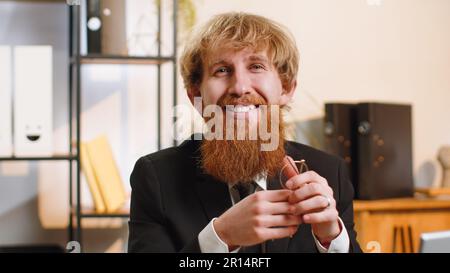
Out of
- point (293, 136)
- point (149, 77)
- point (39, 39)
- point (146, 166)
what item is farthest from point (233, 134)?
point (39, 39)

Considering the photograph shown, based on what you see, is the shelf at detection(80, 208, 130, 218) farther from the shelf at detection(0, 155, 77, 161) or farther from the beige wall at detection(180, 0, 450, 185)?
the beige wall at detection(180, 0, 450, 185)

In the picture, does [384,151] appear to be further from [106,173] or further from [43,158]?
[43,158]

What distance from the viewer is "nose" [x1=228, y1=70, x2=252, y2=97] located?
821 mm

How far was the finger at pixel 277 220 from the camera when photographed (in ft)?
2.43

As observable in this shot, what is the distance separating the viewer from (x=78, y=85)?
123cm

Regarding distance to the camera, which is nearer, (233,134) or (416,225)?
(233,134)

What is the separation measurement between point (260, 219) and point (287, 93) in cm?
20

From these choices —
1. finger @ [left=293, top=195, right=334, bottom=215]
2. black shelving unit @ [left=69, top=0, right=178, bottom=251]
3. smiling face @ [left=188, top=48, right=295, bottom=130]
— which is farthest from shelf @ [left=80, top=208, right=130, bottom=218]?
finger @ [left=293, top=195, right=334, bottom=215]

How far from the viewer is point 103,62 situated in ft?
4.31

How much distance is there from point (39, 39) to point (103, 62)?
15 centimetres

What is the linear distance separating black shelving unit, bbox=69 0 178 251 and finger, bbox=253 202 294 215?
1.68ft
